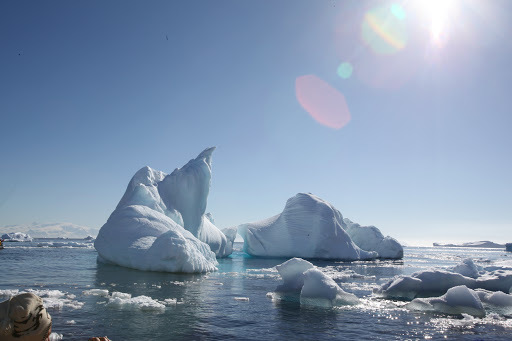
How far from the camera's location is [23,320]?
12.4 ft

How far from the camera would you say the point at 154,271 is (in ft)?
67.9

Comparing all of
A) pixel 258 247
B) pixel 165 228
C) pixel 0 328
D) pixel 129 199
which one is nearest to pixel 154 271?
pixel 165 228

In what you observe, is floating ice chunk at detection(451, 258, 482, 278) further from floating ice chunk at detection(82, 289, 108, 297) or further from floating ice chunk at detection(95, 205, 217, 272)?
floating ice chunk at detection(82, 289, 108, 297)

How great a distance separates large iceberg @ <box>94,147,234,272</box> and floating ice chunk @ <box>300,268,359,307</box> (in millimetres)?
9011

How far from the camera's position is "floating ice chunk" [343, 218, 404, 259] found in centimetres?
5280

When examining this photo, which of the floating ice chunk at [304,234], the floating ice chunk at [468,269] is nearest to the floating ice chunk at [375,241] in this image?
the floating ice chunk at [304,234]

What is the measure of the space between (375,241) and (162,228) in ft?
129

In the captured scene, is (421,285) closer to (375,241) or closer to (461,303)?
(461,303)

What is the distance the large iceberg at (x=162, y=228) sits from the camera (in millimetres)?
20328

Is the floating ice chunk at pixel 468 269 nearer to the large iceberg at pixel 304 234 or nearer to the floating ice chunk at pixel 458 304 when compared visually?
the floating ice chunk at pixel 458 304

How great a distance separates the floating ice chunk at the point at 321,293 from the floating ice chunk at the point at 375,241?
4038 centimetres

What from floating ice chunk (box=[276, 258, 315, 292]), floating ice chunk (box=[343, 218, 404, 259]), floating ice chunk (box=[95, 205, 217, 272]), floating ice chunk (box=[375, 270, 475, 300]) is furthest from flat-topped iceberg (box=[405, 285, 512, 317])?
floating ice chunk (box=[343, 218, 404, 259])

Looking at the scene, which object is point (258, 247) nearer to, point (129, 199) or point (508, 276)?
point (129, 199)

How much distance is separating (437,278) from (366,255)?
31.9m
